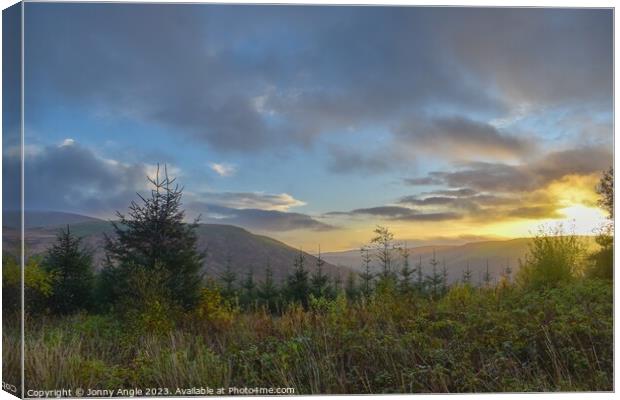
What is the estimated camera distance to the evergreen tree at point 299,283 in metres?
10.5

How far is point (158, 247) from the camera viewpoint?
10.3m

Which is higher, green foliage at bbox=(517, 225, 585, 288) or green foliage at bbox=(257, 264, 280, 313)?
green foliage at bbox=(517, 225, 585, 288)

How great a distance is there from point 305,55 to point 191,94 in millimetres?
1504

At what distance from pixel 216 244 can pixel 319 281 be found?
4.62ft

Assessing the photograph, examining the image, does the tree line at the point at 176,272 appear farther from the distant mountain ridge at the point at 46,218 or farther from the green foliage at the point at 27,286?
the distant mountain ridge at the point at 46,218

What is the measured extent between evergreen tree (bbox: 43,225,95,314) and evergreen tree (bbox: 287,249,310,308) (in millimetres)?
2491

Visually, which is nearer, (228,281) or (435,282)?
(228,281)

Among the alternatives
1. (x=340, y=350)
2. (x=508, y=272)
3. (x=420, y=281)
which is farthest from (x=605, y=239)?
(x=340, y=350)

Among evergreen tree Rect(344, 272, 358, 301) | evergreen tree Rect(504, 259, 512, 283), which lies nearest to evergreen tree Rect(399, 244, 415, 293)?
evergreen tree Rect(344, 272, 358, 301)

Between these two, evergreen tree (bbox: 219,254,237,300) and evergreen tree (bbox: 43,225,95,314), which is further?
evergreen tree (bbox: 219,254,237,300)

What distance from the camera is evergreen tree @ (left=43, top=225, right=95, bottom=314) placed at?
33.2 ft

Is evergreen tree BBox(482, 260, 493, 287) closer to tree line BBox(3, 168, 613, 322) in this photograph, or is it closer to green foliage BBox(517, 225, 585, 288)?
tree line BBox(3, 168, 613, 322)

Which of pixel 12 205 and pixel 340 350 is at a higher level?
pixel 12 205

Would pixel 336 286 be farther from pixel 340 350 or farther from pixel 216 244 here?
pixel 216 244
